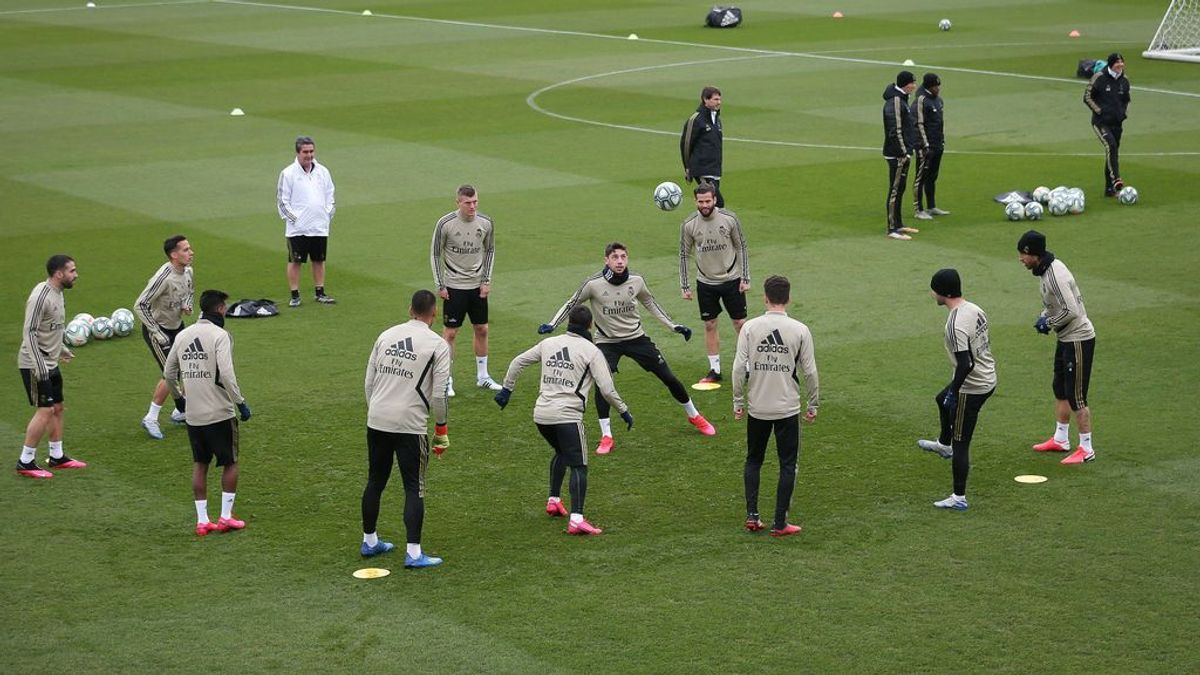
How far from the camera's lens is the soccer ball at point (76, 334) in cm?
2011

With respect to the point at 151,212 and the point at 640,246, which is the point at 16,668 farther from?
the point at 151,212

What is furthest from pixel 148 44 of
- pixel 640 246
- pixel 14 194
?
pixel 640 246

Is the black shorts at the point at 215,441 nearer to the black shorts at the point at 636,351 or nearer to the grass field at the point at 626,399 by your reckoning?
the grass field at the point at 626,399

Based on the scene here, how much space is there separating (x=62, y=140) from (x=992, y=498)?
1032 inches

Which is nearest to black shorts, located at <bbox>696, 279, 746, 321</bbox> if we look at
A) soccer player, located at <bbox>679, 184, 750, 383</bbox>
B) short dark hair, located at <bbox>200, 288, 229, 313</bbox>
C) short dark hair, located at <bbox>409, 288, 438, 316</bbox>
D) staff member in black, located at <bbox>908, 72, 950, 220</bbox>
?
soccer player, located at <bbox>679, 184, 750, 383</bbox>

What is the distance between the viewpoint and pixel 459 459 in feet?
51.9

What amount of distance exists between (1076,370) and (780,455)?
11.2ft

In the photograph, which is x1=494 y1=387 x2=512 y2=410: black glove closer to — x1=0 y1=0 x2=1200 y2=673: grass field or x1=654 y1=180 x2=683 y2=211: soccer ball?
x1=0 y1=0 x2=1200 y2=673: grass field

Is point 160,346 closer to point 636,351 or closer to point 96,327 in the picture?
point 96,327

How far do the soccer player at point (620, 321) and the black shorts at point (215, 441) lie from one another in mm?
3803

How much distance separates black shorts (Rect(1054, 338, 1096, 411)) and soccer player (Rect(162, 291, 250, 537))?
777 cm

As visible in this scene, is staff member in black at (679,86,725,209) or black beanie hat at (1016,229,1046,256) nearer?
black beanie hat at (1016,229,1046,256)

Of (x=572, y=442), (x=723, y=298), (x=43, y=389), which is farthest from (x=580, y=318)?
(x=43, y=389)

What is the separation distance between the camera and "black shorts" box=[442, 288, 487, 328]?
60.3 feet
